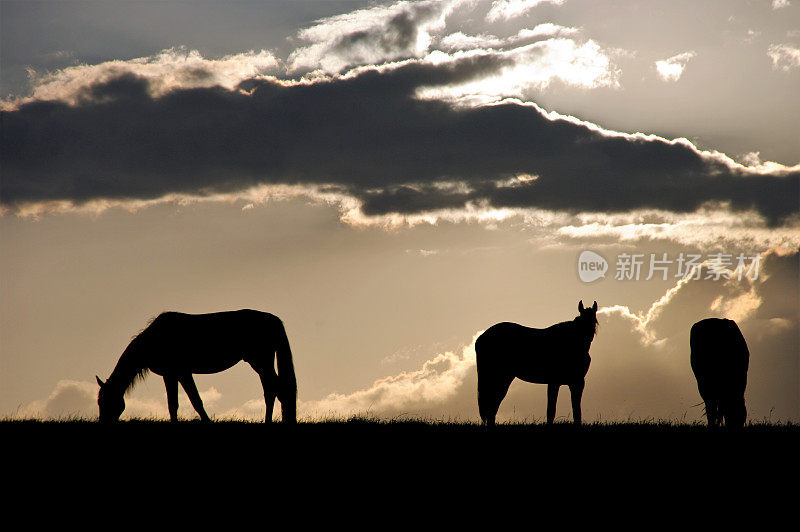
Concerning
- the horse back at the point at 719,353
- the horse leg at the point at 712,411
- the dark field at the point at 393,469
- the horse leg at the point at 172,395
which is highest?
the horse back at the point at 719,353

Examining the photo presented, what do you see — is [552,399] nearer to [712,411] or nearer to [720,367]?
[712,411]

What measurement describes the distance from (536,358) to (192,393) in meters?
9.18

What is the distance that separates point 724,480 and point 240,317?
13016 millimetres

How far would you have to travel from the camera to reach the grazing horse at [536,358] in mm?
21039

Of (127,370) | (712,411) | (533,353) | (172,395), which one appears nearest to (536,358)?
(533,353)

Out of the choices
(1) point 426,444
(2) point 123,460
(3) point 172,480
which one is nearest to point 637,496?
(1) point 426,444

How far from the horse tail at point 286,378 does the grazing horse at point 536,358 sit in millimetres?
5124

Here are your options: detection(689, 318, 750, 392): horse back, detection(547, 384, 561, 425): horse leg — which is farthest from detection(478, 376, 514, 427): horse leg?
detection(689, 318, 750, 392): horse back

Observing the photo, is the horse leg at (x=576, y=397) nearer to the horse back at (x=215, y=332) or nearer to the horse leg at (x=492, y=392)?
the horse leg at (x=492, y=392)

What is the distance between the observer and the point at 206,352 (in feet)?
69.5

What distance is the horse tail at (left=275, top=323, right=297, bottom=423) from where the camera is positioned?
816 inches

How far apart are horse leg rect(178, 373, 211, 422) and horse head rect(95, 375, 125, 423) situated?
1731 millimetres

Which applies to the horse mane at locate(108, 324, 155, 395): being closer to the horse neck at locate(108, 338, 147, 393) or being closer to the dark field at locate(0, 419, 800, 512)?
the horse neck at locate(108, 338, 147, 393)

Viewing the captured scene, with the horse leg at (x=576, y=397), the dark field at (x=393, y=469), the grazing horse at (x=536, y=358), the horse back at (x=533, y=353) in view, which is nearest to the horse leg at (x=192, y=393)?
the dark field at (x=393, y=469)
